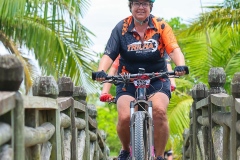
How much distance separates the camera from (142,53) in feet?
23.4

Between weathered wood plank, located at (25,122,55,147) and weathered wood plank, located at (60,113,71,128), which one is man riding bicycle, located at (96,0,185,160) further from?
weathered wood plank, located at (25,122,55,147)

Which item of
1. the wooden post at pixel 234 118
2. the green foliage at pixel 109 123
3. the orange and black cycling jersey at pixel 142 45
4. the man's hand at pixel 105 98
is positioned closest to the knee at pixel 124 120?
the man's hand at pixel 105 98

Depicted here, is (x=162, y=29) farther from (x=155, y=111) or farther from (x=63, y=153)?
(x=63, y=153)

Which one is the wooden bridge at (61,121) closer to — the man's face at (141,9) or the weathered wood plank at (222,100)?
the weathered wood plank at (222,100)

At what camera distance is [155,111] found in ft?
22.2

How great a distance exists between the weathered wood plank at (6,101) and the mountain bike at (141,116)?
241cm

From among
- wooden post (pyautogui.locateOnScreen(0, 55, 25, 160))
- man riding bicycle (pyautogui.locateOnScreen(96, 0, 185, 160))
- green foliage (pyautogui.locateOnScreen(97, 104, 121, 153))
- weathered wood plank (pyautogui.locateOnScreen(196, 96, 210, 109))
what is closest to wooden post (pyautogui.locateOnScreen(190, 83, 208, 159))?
weathered wood plank (pyautogui.locateOnScreen(196, 96, 210, 109))

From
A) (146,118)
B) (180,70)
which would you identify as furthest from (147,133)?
(180,70)

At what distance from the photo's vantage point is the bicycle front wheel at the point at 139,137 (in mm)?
6250

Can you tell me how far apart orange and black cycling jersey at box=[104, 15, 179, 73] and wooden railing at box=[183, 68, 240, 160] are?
1.93 ft

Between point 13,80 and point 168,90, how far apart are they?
328 centimetres

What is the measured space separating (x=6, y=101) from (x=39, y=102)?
1.11 m

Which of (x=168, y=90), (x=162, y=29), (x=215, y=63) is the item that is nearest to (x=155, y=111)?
(x=168, y=90)

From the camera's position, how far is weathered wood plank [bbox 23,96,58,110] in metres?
4.52
